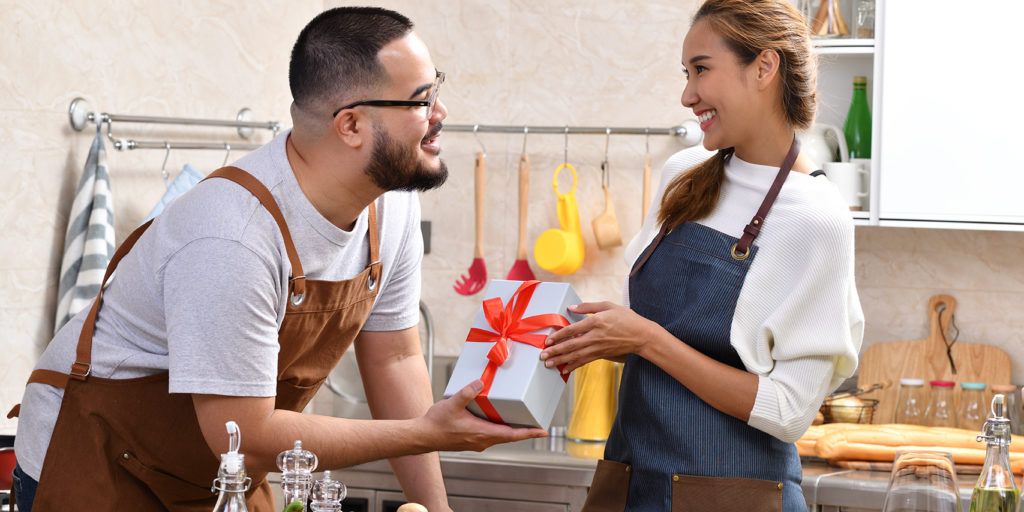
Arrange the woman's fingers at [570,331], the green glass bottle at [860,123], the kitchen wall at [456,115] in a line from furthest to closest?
1. the green glass bottle at [860,123]
2. the kitchen wall at [456,115]
3. the woman's fingers at [570,331]

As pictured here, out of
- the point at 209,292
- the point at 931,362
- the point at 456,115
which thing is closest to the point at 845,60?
the point at 931,362

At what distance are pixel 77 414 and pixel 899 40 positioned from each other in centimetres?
182

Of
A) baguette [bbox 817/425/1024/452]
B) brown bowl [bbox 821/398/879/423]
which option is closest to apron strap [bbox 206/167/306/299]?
baguette [bbox 817/425/1024/452]

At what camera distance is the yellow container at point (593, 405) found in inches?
87.4

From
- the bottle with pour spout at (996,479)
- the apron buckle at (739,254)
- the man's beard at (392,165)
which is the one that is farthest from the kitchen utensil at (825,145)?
the bottle with pour spout at (996,479)

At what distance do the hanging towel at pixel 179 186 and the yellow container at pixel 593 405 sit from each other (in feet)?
3.00

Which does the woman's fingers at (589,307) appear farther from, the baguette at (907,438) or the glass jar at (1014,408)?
the glass jar at (1014,408)

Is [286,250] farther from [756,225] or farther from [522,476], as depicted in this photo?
[522,476]

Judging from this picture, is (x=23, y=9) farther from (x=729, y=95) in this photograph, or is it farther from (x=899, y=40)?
(x=899, y=40)

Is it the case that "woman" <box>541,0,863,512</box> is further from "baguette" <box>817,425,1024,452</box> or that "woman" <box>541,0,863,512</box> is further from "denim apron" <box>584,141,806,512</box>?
"baguette" <box>817,425,1024,452</box>

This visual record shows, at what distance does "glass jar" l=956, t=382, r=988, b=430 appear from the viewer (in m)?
2.33

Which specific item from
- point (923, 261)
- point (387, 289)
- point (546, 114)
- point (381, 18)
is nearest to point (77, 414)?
point (387, 289)

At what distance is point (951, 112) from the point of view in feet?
7.32

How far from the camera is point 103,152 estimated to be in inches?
76.9
